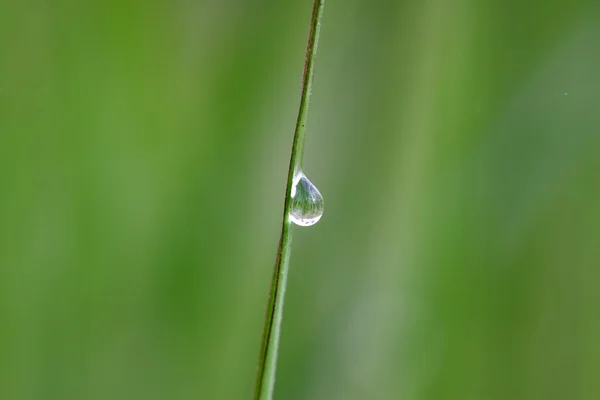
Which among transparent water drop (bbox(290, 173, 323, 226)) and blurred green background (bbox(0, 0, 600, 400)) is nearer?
transparent water drop (bbox(290, 173, 323, 226))

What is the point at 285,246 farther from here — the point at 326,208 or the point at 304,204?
the point at 326,208

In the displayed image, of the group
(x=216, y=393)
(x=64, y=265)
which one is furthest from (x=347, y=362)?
(x=64, y=265)

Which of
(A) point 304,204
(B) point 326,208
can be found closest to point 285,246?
(A) point 304,204

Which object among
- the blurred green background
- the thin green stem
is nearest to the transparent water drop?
the thin green stem

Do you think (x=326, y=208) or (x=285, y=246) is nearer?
(x=285, y=246)

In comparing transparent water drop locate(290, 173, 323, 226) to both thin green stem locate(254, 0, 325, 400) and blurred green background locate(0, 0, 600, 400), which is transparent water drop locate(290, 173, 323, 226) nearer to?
thin green stem locate(254, 0, 325, 400)
